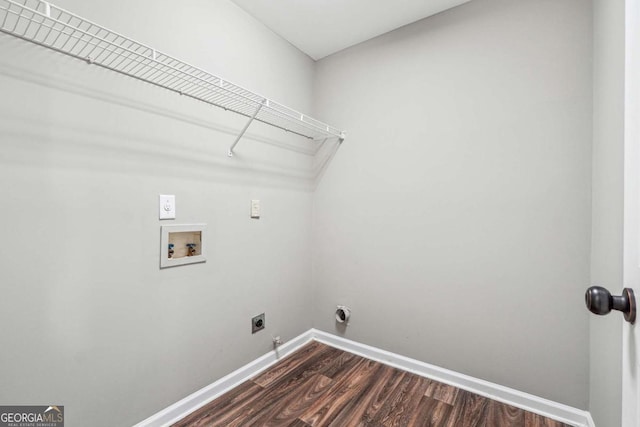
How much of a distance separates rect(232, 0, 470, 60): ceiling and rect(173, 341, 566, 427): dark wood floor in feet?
7.57

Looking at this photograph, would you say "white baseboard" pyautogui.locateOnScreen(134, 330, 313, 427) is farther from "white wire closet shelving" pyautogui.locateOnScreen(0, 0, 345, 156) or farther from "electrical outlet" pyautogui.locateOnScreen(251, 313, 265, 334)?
"white wire closet shelving" pyautogui.locateOnScreen(0, 0, 345, 156)

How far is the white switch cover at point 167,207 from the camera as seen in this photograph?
1.37 meters

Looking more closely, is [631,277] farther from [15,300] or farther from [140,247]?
[15,300]

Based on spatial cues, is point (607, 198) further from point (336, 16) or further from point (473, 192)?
point (336, 16)

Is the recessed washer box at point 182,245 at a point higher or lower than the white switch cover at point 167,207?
lower

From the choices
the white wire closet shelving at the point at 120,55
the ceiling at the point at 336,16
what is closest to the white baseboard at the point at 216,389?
the white wire closet shelving at the point at 120,55

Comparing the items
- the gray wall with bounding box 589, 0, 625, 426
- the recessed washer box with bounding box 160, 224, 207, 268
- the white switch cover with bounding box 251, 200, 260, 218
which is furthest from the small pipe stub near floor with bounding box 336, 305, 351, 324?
the gray wall with bounding box 589, 0, 625, 426

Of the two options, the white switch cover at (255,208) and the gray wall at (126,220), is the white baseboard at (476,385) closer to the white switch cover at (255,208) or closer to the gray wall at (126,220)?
the gray wall at (126,220)

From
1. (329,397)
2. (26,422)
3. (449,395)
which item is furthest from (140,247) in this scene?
(449,395)

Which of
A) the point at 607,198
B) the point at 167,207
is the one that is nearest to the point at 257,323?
the point at 167,207

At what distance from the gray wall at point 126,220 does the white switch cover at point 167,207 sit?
0.09 ft

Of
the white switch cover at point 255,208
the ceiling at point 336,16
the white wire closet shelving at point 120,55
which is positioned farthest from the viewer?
the white switch cover at point 255,208

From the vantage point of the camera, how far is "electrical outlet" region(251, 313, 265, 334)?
1836 mm

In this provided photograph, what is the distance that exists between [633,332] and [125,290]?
1.63 metres
